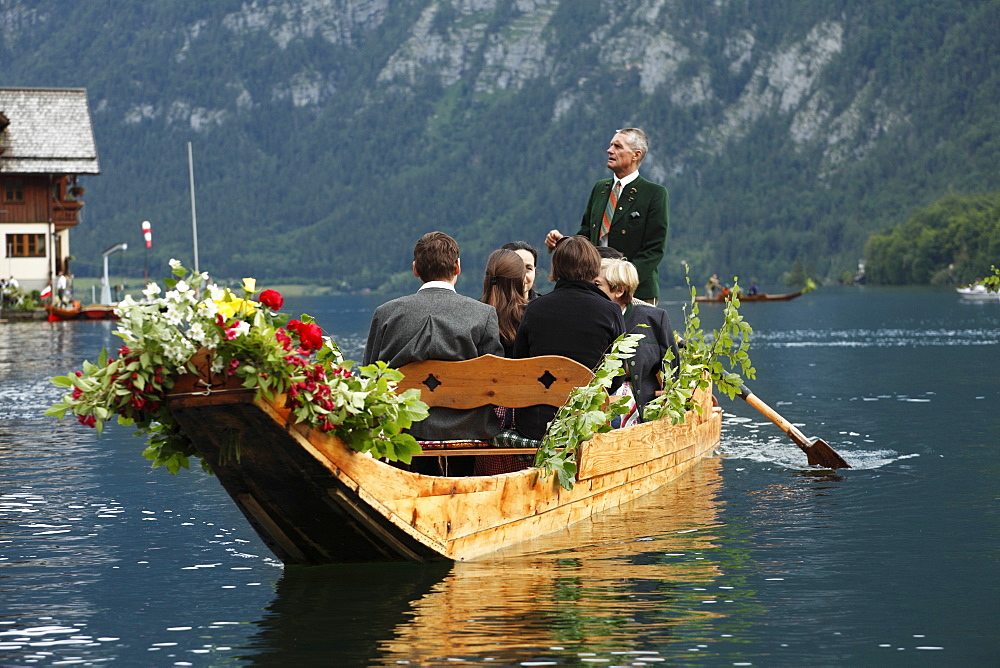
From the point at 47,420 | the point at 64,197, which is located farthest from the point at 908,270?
the point at 47,420

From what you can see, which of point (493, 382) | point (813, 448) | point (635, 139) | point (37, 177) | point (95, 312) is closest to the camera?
point (493, 382)

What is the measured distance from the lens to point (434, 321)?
10.0 m

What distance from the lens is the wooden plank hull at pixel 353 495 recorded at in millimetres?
7973

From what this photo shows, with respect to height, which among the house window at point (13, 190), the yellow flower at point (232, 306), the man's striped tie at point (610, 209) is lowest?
the yellow flower at point (232, 306)

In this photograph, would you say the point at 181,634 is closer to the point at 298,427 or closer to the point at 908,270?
the point at 298,427

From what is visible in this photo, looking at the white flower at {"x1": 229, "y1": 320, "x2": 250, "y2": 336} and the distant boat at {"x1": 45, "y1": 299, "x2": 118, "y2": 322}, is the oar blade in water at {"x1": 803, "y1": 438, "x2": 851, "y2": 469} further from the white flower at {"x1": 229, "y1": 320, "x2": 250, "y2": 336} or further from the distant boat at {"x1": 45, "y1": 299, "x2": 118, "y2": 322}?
the distant boat at {"x1": 45, "y1": 299, "x2": 118, "y2": 322}

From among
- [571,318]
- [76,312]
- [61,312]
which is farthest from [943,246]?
[571,318]

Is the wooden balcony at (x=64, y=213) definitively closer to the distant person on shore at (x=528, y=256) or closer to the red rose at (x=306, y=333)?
the distant person on shore at (x=528, y=256)

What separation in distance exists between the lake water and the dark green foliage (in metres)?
128

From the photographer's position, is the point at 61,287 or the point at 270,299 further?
the point at 61,287

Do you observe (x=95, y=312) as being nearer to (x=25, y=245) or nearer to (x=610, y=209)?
(x=25, y=245)

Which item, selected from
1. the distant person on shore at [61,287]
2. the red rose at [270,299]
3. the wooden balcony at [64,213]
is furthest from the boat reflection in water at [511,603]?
the wooden balcony at [64,213]

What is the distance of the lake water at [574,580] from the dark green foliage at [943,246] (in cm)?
12754

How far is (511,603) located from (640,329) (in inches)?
164
